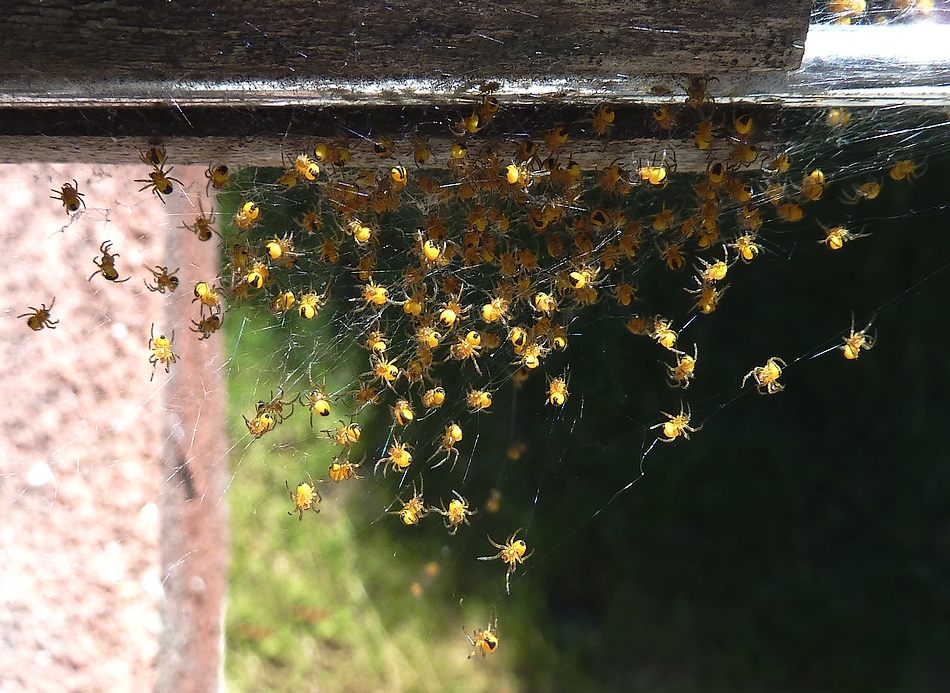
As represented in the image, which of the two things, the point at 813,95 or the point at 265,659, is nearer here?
the point at 813,95

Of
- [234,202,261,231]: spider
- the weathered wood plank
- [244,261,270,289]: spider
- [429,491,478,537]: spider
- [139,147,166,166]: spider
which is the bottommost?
[429,491,478,537]: spider

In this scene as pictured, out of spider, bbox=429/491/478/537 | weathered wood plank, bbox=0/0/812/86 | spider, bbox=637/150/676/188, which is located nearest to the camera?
weathered wood plank, bbox=0/0/812/86

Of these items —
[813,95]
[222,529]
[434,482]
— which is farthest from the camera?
[222,529]

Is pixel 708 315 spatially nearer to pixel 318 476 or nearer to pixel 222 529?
pixel 318 476

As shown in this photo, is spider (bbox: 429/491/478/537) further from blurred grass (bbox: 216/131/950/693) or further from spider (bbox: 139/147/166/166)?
spider (bbox: 139/147/166/166)

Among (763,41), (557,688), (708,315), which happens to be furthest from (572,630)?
(763,41)

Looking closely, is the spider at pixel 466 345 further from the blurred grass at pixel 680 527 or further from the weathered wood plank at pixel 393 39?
the blurred grass at pixel 680 527

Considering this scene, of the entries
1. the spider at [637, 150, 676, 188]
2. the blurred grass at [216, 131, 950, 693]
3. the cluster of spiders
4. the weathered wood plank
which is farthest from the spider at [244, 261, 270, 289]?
the spider at [637, 150, 676, 188]

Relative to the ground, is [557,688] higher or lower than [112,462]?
lower

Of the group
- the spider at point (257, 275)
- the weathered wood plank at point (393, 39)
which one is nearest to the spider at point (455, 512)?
the spider at point (257, 275)
